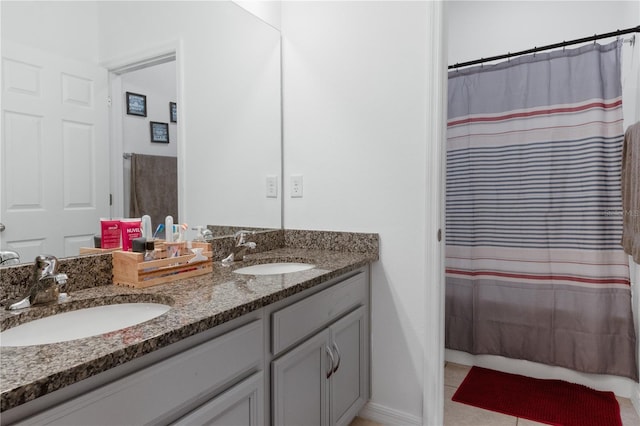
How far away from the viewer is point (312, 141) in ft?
6.72

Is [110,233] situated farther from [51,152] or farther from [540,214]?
[540,214]

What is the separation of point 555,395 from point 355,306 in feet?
4.37

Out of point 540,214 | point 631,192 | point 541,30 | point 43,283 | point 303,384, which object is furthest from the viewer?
point 541,30

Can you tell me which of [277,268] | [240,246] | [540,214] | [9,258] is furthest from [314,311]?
[540,214]

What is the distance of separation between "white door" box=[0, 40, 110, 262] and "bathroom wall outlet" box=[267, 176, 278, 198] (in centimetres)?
89

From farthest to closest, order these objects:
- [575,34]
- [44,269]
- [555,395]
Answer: [575,34]
[555,395]
[44,269]

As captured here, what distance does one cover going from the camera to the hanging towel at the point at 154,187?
1427 mm

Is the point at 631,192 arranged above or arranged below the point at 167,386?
above

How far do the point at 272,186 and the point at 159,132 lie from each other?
69 centimetres

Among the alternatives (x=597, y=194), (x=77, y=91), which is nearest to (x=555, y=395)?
(x=597, y=194)

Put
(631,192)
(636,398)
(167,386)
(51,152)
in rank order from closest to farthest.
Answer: (167,386) → (51,152) → (631,192) → (636,398)

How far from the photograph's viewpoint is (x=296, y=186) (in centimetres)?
210

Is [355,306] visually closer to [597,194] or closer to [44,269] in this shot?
[44,269]

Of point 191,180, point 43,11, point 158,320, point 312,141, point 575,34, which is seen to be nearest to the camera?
point 158,320
